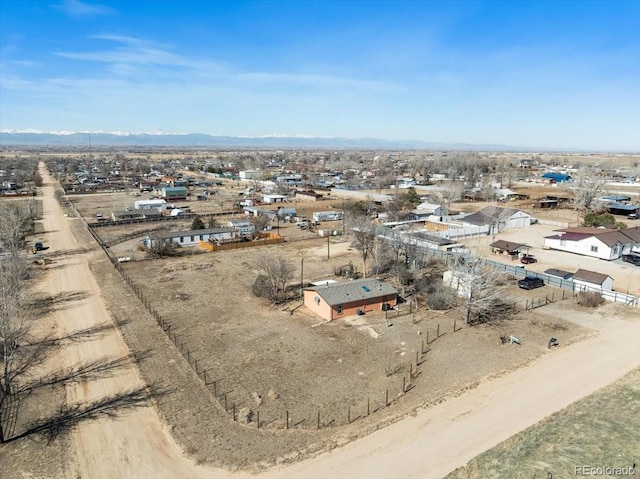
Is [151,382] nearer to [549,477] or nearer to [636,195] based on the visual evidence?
[549,477]

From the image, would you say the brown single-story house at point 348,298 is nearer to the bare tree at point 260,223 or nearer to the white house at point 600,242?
the white house at point 600,242

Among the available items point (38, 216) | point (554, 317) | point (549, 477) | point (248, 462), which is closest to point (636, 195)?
point (554, 317)

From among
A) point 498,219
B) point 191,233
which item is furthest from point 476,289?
point 191,233

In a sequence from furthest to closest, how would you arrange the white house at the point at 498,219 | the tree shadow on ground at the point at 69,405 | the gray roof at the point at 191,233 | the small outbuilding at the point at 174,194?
the small outbuilding at the point at 174,194 < the white house at the point at 498,219 < the gray roof at the point at 191,233 < the tree shadow on ground at the point at 69,405

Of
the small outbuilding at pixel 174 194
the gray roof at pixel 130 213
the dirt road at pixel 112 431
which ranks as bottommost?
the dirt road at pixel 112 431

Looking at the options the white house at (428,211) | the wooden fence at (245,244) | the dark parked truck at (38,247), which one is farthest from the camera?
the white house at (428,211)

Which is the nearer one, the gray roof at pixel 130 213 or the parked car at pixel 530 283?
the parked car at pixel 530 283

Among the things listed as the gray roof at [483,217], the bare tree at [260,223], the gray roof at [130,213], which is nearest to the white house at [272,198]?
the bare tree at [260,223]

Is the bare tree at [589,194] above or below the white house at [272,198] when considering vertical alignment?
above
